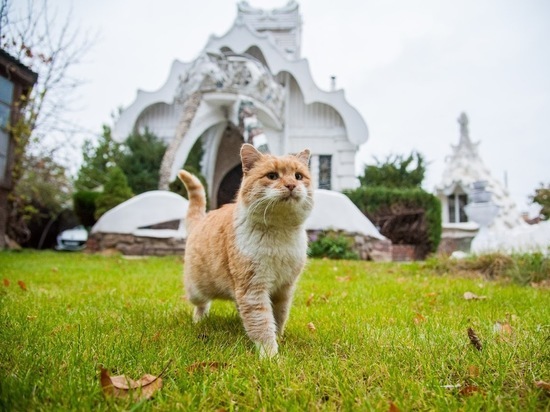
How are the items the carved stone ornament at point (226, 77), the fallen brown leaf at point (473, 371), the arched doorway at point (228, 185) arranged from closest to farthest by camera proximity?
the fallen brown leaf at point (473, 371) < the carved stone ornament at point (226, 77) < the arched doorway at point (228, 185)

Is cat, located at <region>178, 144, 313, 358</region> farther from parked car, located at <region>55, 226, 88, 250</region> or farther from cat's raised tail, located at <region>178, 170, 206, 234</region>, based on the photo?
parked car, located at <region>55, 226, 88, 250</region>

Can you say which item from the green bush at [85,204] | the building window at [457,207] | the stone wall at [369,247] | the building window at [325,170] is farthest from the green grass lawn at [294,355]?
the building window at [457,207]

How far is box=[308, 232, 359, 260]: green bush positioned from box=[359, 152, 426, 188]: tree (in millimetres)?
8376

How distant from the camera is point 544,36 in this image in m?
3.31

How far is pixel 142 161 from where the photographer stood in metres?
15.6

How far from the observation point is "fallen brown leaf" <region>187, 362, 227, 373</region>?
6.03ft

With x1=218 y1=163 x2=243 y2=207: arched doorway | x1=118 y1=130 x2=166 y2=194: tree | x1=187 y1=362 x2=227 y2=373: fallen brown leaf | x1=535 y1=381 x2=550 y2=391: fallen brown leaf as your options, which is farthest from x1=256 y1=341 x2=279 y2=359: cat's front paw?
x1=218 y1=163 x2=243 y2=207: arched doorway

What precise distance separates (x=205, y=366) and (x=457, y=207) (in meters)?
20.7

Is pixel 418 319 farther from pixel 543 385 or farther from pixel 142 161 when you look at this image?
pixel 142 161

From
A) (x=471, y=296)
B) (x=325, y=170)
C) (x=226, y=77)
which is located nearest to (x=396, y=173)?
(x=325, y=170)

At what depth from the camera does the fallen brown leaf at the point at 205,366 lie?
184 centimetres

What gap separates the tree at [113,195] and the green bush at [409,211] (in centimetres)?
732

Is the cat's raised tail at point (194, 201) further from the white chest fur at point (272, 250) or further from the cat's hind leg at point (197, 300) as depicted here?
the white chest fur at point (272, 250)

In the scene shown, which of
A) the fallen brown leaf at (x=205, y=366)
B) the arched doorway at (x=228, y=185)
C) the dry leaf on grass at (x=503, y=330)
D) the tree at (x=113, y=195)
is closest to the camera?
the fallen brown leaf at (x=205, y=366)
